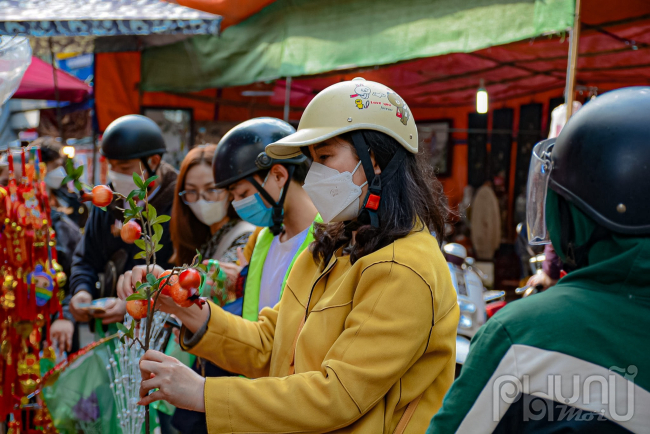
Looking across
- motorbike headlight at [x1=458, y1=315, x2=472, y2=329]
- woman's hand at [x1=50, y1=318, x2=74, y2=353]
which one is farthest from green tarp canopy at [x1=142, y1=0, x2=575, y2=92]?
woman's hand at [x1=50, y1=318, x2=74, y2=353]

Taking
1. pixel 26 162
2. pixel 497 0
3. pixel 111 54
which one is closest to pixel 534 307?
pixel 26 162

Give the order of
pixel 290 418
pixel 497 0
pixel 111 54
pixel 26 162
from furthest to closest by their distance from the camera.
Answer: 1. pixel 111 54
2. pixel 497 0
3. pixel 26 162
4. pixel 290 418

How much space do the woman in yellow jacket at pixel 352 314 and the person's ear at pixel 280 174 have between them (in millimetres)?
797

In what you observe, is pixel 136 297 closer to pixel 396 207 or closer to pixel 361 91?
pixel 396 207

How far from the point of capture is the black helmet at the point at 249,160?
2.72 metres

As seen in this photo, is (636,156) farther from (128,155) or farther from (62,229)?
(62,229)

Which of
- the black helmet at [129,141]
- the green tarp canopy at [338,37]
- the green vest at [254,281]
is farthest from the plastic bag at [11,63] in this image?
the green tarp canopy at [338,37]

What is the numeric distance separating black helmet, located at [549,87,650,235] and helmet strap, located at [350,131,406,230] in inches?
24.0

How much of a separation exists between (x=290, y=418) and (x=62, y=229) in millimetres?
4027

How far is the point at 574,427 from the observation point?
109cm

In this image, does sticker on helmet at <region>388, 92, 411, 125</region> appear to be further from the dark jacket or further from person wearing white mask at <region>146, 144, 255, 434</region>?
the dark jacket

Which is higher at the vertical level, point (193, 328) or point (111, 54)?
point (111, 54)

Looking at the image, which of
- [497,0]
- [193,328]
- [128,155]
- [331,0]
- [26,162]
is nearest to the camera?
[193,328]

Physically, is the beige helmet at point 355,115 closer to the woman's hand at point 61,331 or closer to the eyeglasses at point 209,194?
the eyeglasses at point 209,194
